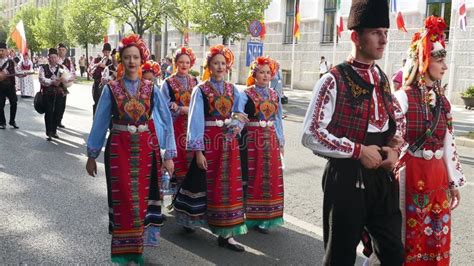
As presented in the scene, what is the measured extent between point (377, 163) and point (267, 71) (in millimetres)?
2736

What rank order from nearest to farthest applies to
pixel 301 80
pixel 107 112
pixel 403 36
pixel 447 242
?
pixel 447 242, pixel 107 112, pixel 403 36, pixel 301 80

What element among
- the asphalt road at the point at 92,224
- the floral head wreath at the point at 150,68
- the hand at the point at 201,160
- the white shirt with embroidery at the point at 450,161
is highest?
the floral head wreath at the point at 150,68

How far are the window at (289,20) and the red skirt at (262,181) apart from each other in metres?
26.1

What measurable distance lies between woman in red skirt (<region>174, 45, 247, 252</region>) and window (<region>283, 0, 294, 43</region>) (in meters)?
26.3

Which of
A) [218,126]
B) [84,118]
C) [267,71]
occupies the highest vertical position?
[267,71]

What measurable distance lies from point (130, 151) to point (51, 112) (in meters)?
7.60

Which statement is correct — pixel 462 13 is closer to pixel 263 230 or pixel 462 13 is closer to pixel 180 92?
pixel 180 92

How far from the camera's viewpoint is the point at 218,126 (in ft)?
16.3

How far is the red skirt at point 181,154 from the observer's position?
18.1ft

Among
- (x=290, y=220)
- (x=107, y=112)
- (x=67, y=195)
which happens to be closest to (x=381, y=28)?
(x=107, y=112)

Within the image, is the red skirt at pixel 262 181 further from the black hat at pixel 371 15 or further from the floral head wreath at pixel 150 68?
the black hat at pixel 371 15

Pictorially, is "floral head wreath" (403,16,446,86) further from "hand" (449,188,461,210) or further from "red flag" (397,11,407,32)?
"red flag" (397,11,407,32)

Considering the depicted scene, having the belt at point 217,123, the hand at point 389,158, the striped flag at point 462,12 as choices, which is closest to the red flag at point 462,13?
the striped flag at point 462,12

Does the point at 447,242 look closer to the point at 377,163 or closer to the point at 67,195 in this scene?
the point at 377,163
